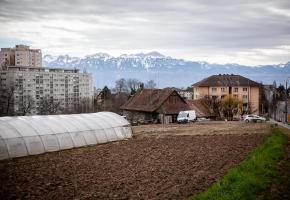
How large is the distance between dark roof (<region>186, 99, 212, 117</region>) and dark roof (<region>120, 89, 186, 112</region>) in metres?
13.9

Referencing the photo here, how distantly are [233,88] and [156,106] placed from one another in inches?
1771

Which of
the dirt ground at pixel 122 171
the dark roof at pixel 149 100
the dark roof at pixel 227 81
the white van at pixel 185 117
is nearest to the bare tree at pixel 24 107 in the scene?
the dark roof at pixel 149 100

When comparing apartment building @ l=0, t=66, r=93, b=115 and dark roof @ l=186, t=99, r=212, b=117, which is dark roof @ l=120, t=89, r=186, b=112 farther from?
apartment building @ l=0, t=66, r=93, b=115

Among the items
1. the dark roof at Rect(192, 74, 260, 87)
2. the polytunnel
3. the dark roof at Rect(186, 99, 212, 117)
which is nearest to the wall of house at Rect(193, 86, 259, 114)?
A: the dark roof at Rect(192, 74, 260, 87)

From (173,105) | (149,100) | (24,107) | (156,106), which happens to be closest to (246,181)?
(156,106)

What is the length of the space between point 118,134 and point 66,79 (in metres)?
122

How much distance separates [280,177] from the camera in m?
17.2

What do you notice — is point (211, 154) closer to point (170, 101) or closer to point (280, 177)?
point (280, 177)

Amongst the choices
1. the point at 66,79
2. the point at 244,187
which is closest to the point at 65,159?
the point at 244,187

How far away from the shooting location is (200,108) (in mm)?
79000

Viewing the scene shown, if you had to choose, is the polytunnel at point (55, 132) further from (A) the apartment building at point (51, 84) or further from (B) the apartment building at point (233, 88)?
(A) the apartment building at point (51, 84)

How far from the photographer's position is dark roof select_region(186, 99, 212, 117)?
251 ft

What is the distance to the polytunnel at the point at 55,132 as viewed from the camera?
76.6 ft

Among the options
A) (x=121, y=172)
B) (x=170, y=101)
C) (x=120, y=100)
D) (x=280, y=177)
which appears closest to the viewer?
(x=280, y=177)
